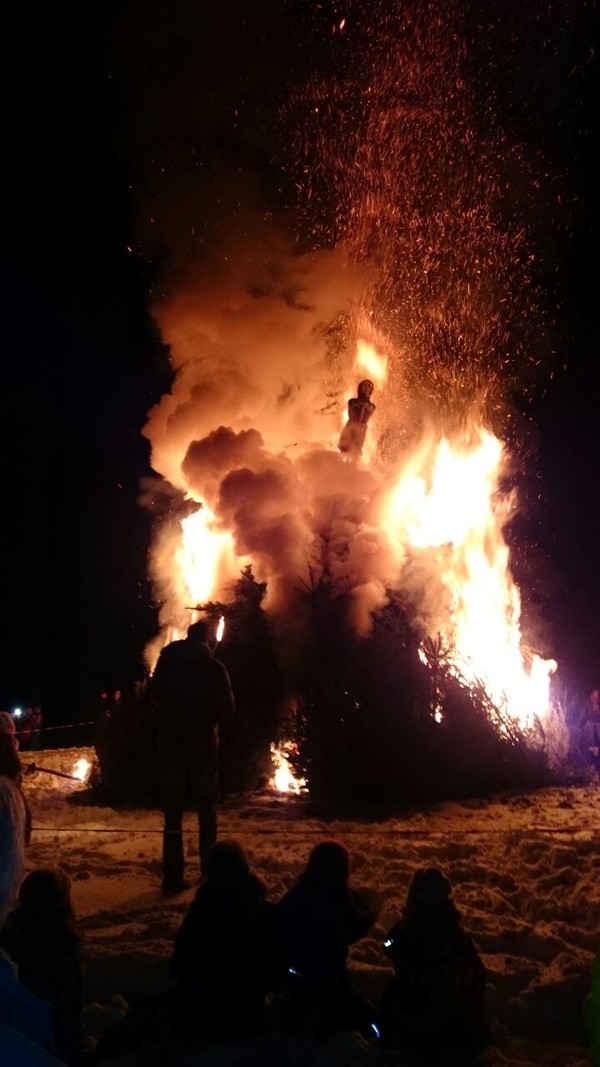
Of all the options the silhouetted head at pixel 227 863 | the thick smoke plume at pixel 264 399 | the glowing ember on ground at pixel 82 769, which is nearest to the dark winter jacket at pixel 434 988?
the silhouetted head at pixel 227 863

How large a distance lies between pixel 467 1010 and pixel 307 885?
78 centimetres

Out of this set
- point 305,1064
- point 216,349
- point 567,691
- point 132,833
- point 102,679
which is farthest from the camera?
point 102,679

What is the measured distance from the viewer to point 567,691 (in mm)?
11586

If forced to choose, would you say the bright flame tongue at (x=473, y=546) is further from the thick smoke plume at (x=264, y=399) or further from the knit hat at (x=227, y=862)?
the knit hat at (x=227, y=862)

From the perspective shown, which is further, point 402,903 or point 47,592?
point 47,592

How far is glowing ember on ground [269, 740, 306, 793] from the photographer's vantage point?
866 cm

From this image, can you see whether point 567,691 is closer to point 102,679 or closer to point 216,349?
point 216,349

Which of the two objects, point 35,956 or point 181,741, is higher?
point 181,741

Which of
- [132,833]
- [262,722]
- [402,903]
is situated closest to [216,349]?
[262,722]

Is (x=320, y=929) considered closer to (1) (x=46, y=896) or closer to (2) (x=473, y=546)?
(1) (x=46, y=896)

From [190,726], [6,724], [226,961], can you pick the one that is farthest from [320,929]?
[6,724]

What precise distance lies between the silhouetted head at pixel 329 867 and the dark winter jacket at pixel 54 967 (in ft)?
3.30

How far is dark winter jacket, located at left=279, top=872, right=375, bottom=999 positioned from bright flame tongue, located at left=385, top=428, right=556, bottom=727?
6815 millimetres

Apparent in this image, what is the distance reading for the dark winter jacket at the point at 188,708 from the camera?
18.3 feet
